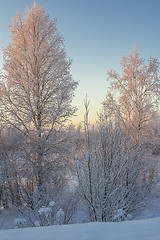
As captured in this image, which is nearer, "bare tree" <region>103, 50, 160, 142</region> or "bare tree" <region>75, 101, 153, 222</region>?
"bare tree" <region>75, 101, 153, 222</region>

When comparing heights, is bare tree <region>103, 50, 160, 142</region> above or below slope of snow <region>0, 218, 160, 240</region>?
above

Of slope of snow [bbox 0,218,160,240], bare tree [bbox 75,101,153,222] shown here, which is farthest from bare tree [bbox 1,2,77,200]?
slope of snow [bbox 0,218,160,240]

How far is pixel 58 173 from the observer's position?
6.86 meters

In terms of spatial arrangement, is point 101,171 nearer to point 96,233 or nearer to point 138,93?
point 96,233

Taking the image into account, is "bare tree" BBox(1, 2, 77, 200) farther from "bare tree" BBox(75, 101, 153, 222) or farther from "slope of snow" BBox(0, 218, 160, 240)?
"slope of snow" BBox(0, 218, 160, 240)

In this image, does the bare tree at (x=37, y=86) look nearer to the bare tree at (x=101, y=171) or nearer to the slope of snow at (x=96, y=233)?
the bare tree at (x=101, y=171)

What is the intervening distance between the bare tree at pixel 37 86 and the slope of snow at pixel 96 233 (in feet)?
17.0

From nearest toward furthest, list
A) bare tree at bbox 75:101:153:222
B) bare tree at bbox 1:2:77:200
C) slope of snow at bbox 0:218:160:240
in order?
slope of snow at bbox 0:218:160:240, bare tree at bbox 75:101:153:222, bare tree at bbox 1:2:77:200

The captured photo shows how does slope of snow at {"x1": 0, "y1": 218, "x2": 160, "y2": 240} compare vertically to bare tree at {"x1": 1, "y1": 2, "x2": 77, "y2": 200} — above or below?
below

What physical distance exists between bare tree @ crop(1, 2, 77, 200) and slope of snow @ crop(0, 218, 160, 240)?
17.0ft

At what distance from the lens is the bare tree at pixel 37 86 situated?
23.0 feet

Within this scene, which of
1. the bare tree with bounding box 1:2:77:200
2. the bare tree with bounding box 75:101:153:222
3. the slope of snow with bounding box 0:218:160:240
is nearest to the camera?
the slope of snow with bounding box 0:218:160:240

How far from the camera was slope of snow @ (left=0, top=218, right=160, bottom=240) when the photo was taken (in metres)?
1.47

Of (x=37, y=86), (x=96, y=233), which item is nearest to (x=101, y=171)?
(x=96, y=233)
